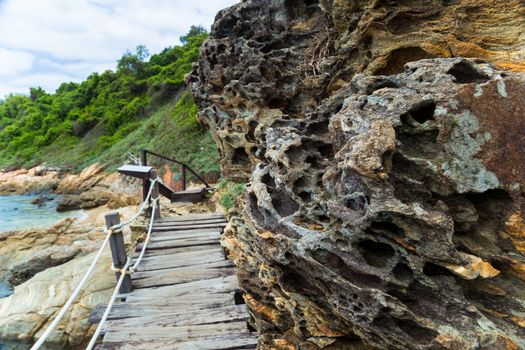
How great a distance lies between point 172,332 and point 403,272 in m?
2.62

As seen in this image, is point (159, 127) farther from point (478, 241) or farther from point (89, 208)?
point (478, 241)

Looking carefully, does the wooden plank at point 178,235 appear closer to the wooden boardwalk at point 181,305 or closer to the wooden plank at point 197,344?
the wooden boardwalk at point 181,305

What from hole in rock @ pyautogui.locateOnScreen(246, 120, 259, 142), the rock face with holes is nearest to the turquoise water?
hole in rock @ pyautogui.locateOnScreen(246, 120, 259, 142)

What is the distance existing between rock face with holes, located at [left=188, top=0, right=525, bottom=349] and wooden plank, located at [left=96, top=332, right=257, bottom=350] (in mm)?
273

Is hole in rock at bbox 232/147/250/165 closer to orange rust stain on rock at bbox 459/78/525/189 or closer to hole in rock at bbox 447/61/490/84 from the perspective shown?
hole in rock at bbox 447/61/490/84

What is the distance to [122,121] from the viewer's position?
2866 centimetres

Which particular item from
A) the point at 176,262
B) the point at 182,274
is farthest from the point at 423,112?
the point at 176,262

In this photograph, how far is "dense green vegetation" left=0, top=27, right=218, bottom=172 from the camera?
62.6 feet

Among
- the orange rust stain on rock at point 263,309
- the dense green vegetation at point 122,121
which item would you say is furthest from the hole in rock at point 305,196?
the dense green vegetation at point 122,121

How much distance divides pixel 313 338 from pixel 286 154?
1539 mm

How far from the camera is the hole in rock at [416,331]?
1.88 meters

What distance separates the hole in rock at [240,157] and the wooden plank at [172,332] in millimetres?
2838

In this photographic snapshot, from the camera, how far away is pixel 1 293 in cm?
1032

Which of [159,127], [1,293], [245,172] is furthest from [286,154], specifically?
[159,127]
